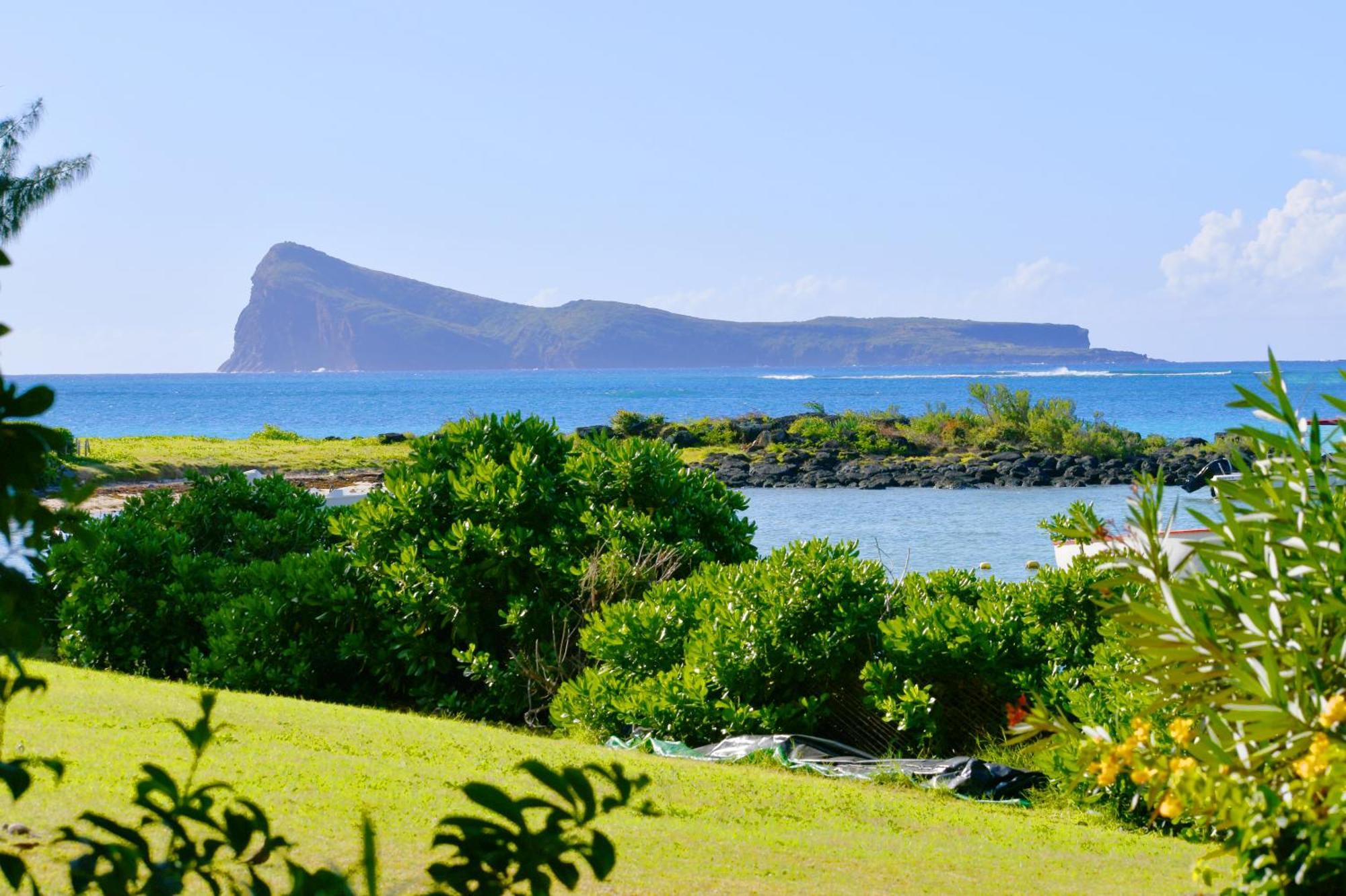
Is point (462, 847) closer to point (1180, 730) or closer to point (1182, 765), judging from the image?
point (1182, 765)

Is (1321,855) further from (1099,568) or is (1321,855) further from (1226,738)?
(1099,568)

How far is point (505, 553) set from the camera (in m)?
8.91

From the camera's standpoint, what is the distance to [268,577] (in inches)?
359

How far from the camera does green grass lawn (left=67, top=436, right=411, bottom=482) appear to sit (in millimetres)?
33525

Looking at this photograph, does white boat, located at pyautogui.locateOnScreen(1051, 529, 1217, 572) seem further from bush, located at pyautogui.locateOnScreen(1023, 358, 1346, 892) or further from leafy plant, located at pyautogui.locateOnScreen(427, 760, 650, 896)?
leafy plant, located at pyautogui.locateOnScreen(427, 760, 650, 896)

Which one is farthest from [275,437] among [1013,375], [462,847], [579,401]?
[1013,375]

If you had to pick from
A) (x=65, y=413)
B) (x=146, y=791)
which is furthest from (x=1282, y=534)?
(x=65, y=413)

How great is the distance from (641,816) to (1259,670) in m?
3.22

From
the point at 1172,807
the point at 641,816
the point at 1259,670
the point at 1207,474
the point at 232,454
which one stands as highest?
the point at 1207,474

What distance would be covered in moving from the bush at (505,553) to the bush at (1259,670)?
6065 millimetres

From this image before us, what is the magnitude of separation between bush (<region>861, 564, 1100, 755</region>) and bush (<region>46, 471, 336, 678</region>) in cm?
407

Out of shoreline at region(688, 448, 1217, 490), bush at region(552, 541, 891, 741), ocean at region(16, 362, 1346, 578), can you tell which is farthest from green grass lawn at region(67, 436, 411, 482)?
→ bush at region(552, 541, 891, 741)

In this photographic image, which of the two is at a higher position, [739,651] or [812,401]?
[812,401]

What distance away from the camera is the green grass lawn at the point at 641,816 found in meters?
4.55
